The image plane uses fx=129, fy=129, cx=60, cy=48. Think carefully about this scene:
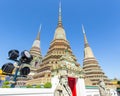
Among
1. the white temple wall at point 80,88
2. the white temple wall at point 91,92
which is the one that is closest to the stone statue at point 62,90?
the white temple wall at point 80,88

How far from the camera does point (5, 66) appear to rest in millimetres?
6832

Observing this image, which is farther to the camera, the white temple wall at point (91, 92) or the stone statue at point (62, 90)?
the white temple wall at point (91, 92)

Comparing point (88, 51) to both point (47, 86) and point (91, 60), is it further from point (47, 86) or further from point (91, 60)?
point (47, 86)

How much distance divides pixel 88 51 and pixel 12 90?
28452 millimetres

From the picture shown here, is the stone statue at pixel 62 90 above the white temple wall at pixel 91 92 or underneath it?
above

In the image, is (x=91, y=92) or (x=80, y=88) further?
(x=91, y=92)

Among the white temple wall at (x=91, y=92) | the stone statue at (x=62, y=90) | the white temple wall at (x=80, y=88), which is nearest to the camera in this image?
the stone statue at (x=62, y=90)

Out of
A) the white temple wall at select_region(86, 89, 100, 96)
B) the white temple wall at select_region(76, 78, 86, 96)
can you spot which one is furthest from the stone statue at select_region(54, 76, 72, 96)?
the white temple wall at select_region(86, 89, 100, 96)

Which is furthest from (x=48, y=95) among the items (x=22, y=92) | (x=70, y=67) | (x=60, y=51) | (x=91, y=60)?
(x=91, y=60)

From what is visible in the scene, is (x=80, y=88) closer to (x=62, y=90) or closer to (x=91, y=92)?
(x=91, y=92)

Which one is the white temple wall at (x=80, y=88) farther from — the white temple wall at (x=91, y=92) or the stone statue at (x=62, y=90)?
the stone statue at (x=62, y=90)

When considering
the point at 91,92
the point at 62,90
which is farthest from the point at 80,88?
the point at 62,90

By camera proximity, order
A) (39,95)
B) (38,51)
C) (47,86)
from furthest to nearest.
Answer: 1. (38,51)
2. (47,86)
3. (39,95)

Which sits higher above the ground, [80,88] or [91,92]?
[80,88]
